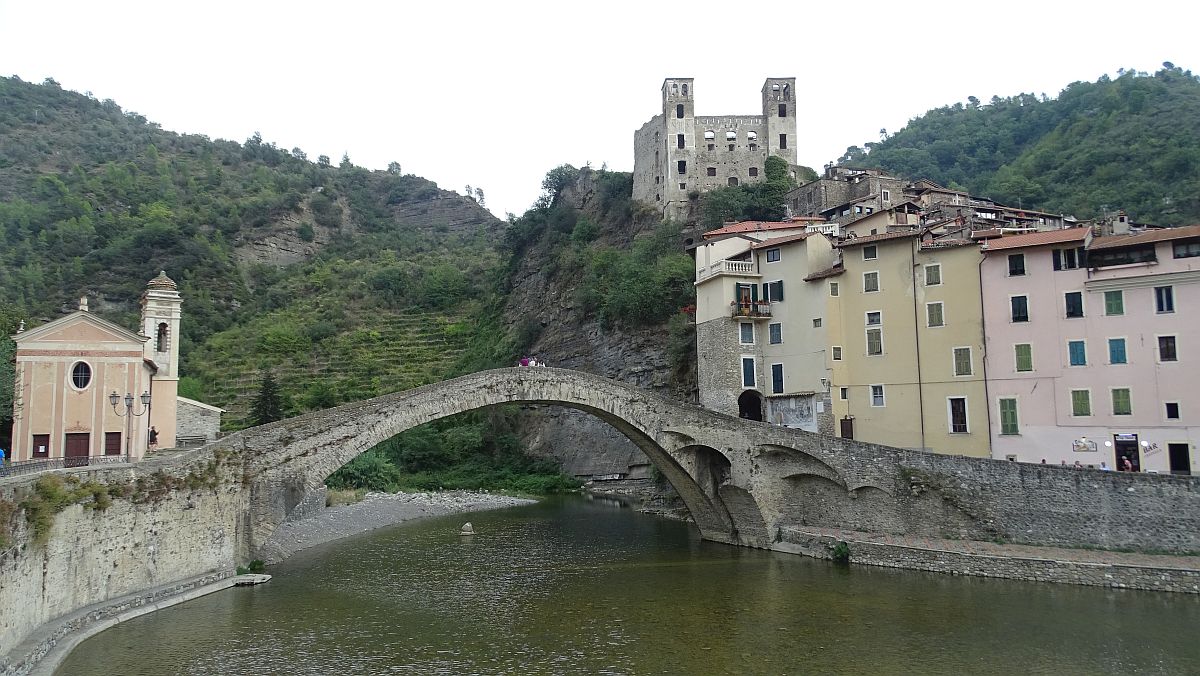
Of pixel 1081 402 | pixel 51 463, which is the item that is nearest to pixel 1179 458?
pixel 1081 402

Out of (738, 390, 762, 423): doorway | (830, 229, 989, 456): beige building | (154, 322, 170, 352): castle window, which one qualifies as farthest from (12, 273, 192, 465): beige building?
(830, 229, 989, 456): beige building

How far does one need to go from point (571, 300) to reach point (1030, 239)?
113 feet

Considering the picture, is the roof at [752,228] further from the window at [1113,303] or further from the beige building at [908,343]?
the window at [1113,303]

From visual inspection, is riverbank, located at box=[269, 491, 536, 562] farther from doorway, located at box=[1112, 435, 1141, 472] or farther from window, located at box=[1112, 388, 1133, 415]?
window, located at box=[1112, 388, 1133, 415]

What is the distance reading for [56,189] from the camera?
71.1 metres

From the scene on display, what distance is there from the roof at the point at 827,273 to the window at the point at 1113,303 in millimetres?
7683

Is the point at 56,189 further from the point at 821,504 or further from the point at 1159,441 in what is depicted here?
the point at 1159,441

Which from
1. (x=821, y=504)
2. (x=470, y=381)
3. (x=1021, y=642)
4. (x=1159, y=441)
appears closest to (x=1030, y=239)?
(x=1159, y=441)

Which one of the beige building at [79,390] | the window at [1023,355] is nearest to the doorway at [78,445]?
the beige building at [79,390]

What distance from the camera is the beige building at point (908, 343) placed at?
80.6 feet

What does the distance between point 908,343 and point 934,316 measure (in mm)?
1190

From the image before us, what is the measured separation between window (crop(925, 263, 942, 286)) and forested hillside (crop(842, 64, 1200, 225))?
46.7 feet

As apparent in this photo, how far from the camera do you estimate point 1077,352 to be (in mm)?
22750

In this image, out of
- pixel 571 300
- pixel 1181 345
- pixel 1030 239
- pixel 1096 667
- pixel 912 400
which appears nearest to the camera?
pixel 1096 667
